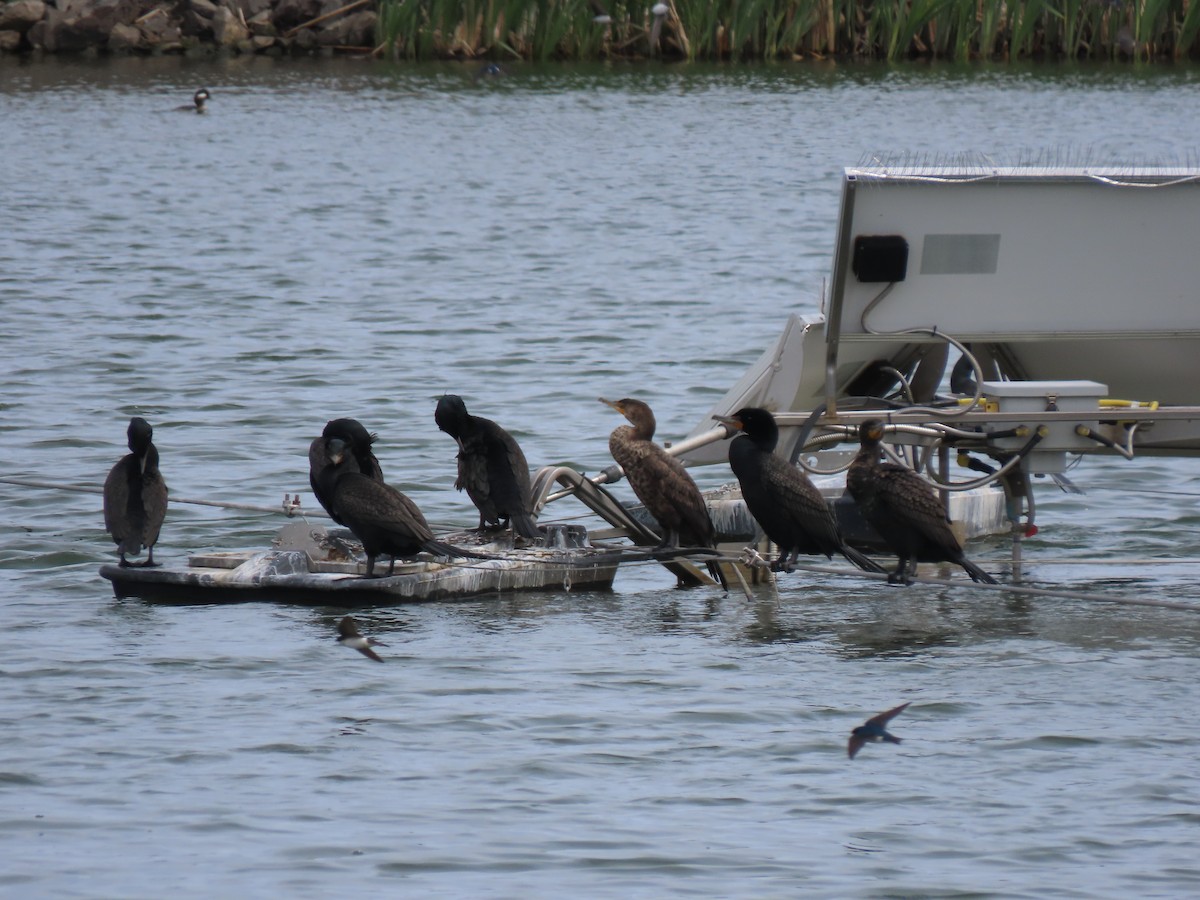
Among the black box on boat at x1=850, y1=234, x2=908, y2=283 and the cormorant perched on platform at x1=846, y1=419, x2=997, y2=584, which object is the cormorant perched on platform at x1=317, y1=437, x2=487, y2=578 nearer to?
the cormorant perched on platform at x1=846, y1=419, x2=997, y2=584

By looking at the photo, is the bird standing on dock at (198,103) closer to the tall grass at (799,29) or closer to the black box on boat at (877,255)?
the tall grass at (799,29)

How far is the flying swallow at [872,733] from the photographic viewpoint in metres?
7.17

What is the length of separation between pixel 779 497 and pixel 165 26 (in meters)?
37.6

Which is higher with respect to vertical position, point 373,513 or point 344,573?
point 373,513

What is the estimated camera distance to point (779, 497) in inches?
339

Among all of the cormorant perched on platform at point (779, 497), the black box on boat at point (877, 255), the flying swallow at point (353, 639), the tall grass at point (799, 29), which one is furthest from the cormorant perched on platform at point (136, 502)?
the tall grass at point (799, 29)

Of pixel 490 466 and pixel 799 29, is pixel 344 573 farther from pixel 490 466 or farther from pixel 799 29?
pixel 799 29

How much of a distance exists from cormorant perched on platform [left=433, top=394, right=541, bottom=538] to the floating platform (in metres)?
0.17

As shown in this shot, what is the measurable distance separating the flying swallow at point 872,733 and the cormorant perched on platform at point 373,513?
220 centimetres

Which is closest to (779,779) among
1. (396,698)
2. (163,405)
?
(396,698)

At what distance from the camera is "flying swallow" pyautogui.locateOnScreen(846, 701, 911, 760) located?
717cm

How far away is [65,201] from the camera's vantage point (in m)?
27.2

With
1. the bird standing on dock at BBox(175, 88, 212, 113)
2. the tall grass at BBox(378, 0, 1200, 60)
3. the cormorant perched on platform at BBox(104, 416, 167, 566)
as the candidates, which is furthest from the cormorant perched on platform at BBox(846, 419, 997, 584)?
the tall grass at BBox(378, 0, 1200, 60)

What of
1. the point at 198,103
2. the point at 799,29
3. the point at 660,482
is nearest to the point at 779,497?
the point at 660,482
